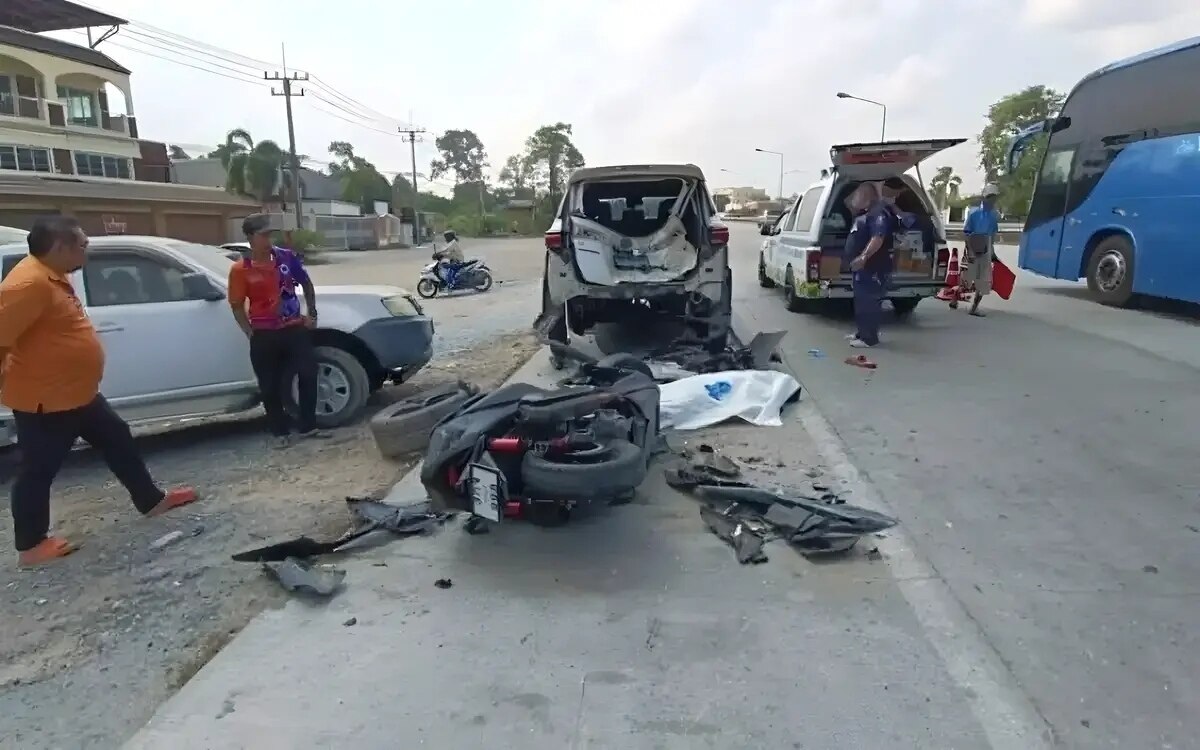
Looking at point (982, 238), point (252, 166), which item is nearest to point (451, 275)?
point (982, 238)

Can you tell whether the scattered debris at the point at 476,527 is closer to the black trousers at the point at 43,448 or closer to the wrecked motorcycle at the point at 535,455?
the wrecked motorcycle at the point at 535,455

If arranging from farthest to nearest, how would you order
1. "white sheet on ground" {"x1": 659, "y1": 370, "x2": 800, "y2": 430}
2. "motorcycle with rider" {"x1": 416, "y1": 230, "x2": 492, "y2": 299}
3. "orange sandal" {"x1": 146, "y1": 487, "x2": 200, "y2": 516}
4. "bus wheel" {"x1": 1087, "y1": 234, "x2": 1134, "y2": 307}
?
1. "motorcycle with rider" {"x1": 416, "y1": 230, "x2": 492, "y2": 299}
2. "bus wheel" {"x1": 1087, "y1": 234, "x2": 1134, "y2": 307}
3. "white sheet on ground" {"x1": 659, "y1": 370, "x2": 800, "y2": 430}
4. "orange sandal" {"x1": 146, "y1": 487, "x2": 200, "y2": 516}

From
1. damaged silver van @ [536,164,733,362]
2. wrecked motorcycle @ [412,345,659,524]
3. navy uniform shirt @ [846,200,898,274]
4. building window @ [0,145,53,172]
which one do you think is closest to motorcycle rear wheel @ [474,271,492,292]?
damaged silver van @ [536,164,733,362]

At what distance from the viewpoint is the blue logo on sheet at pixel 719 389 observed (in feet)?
20.2

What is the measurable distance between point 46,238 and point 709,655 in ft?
12.4

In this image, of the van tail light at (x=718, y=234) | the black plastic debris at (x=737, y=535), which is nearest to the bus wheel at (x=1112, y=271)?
the van tail light at (x=718, y=234)

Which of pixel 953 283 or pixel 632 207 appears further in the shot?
pixel 953 283

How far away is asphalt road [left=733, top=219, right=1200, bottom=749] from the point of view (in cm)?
273

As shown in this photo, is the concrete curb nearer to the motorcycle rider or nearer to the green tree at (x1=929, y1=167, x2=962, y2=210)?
the motorcycle rider

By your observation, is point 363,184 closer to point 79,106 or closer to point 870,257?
point 79,106

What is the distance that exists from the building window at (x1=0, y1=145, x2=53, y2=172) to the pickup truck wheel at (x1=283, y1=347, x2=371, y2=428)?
35.8 m

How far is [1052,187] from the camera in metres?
13.2

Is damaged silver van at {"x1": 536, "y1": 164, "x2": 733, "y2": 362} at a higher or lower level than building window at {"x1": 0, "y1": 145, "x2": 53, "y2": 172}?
lower

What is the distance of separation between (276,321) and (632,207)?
543cm
